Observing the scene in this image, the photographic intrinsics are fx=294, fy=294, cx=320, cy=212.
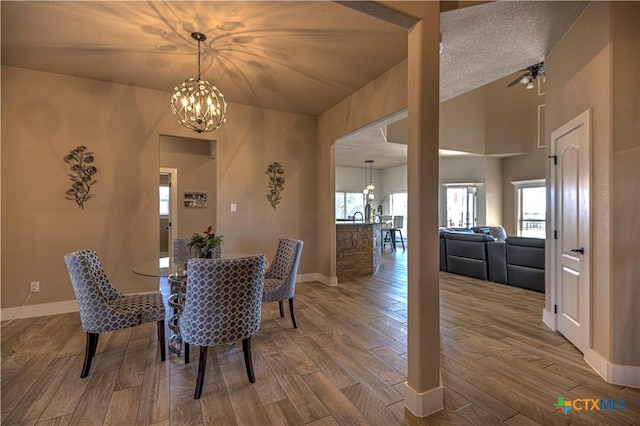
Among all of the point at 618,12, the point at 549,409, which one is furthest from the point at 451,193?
the point at 549,409

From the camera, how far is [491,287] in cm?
476

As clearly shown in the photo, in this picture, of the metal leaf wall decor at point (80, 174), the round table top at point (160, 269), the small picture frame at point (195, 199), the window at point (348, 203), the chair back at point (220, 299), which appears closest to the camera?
the chair back at point (220, 299)

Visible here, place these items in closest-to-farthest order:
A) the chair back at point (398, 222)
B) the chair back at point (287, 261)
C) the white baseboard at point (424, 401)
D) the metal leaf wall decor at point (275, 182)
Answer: the white baseboard at point (424, 401)
the chair back at point (287, 261)
the metal leaf wall decor at point (275, 182)
the chair back at point (398, 222)

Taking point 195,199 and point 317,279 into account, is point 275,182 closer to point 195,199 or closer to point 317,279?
point 317,279

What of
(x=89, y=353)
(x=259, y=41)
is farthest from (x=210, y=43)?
(x=89, y=353)

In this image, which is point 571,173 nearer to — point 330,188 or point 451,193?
point 330,188

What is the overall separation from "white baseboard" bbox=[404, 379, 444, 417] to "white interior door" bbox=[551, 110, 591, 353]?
1.56 metres

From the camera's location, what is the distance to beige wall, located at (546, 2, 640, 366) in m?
2.14

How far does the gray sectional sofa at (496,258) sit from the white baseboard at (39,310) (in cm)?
606

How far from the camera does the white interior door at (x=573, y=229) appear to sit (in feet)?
8.14

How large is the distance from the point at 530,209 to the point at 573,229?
24.2ft

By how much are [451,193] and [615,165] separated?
25.1ft

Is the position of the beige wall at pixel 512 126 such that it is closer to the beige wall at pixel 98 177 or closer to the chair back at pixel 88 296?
the beige wall at pixel 98 177

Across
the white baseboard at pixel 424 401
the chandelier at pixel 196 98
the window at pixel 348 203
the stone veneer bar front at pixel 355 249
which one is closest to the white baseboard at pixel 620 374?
the white baseboard at pixel 424 401
